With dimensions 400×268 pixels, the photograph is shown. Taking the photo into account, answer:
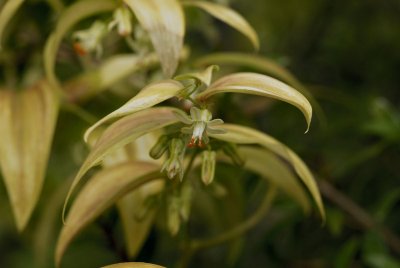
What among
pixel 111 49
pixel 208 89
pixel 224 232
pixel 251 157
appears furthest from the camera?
pixel 111 49

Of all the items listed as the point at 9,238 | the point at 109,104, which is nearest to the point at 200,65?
the point at 109,104

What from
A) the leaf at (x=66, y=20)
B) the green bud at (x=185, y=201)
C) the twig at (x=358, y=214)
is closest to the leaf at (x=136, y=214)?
the green bud at (x=185, y=201)

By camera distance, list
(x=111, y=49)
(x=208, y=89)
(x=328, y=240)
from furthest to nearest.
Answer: (x=328, y=240) → (x=111, y=49) → (x=208, y=89)

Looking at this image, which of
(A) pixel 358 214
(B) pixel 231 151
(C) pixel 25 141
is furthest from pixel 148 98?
(A) pixel 358 214

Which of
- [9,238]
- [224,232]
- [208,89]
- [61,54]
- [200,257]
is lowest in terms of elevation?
[9,238]

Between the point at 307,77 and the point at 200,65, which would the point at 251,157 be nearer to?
the point at 200,65

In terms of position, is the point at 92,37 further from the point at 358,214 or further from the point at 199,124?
the point at 358,214
